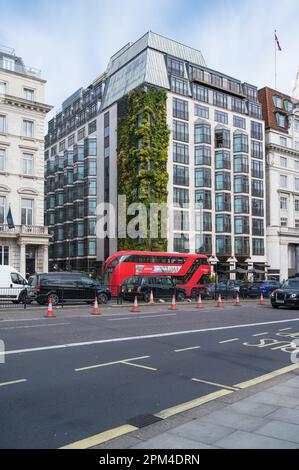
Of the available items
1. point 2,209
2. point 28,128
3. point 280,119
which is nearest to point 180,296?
point 2,209

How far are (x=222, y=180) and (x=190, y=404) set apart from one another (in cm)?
5864

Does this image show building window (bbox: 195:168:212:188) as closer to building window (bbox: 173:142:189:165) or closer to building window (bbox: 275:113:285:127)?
building window (bbox: 173:142:189:165)

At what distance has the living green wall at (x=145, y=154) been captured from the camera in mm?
54688

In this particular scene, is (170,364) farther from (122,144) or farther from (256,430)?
(122,144)

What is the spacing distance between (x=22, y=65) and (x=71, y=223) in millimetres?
31656

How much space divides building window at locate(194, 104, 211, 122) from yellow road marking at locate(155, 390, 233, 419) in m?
57.8

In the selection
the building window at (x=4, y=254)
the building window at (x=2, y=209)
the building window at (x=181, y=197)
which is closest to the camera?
the building window at (x=4, y=254)

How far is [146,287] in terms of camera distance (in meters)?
31.9

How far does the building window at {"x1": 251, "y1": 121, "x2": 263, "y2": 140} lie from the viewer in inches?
2665

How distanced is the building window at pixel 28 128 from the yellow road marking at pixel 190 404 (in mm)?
40866

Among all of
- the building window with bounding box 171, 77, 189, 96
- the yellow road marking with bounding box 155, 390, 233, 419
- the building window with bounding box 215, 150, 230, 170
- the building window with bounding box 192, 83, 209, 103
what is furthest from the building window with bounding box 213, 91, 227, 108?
the yellow road marking with bounding box 155, 390, 233, 419

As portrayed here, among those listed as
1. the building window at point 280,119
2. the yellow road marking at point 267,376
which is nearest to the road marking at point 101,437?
the yellow road marking at point 267,376

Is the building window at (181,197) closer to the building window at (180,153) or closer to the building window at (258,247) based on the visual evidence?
the building window at (180,153)

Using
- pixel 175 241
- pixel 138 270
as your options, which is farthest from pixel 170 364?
pixel 175 241
